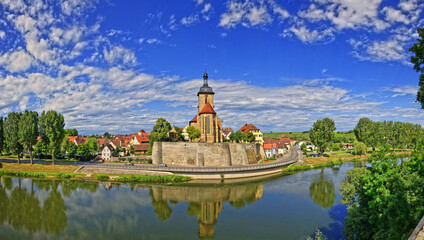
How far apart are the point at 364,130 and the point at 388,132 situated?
6.83m

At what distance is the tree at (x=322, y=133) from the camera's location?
66.7m

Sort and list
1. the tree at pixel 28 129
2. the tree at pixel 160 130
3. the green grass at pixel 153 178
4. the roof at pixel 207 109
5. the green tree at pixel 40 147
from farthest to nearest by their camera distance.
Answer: the roof at pixel 207 109 → the green tree at pixel 40 147 → the tree at pixel 160 130 → the tree at pixel 28 129 → the green grass at pixel 153 178

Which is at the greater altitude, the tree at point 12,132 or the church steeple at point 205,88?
the church steeple at point 205,88

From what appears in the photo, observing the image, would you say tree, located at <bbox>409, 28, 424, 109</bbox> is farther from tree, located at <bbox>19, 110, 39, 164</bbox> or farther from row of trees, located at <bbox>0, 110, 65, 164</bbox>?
tree, located at <bbox>19, 110, 39, 164</bbox>

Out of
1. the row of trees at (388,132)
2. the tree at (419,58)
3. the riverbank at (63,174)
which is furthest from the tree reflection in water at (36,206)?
the row of trees at (388,132)

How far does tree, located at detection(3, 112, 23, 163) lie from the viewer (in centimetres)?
4409

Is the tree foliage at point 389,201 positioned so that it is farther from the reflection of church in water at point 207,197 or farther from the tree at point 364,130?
the tree at point 364,130

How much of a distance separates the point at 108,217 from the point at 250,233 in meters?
13.0

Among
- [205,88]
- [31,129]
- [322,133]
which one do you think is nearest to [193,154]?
[205,88]

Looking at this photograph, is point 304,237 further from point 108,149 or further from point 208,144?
point 108,149

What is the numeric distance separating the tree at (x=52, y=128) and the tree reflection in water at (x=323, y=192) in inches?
1674

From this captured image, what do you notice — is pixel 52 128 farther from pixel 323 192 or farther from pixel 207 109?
pixel 323 192

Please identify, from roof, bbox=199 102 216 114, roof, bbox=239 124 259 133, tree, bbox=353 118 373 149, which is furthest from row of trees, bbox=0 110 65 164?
tree, bbox=353 118 373 149

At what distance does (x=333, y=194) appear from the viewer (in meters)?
30.9
